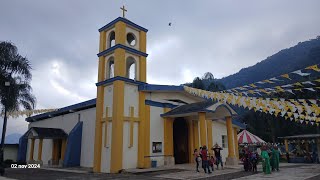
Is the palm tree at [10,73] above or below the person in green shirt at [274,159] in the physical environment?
above

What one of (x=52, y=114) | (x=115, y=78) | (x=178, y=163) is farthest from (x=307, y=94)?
(x=52, y=114)

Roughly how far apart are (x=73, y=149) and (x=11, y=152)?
15.6m

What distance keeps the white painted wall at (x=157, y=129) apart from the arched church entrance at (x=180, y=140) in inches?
89.3

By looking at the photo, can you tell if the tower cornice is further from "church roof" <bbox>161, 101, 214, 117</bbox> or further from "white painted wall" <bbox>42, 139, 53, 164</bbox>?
"white painted wall" <bbox>42, 139, 53, 164</bbox>

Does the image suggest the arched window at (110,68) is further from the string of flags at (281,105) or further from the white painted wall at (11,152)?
the white painted wall at (11,152)

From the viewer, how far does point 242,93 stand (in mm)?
14484

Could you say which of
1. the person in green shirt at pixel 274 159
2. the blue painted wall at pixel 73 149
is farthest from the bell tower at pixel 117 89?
the person in green shirt at pixel 274 159

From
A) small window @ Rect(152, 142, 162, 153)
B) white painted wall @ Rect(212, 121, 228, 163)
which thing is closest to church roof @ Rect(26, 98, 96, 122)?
small window @ Rect(152, 142, 162, 153)

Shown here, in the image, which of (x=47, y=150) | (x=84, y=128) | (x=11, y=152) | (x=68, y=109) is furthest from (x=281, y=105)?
(x=11, y=152)

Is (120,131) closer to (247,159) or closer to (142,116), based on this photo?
(142,116)

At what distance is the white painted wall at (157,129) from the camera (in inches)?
779

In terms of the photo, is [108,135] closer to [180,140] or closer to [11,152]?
[180,140]

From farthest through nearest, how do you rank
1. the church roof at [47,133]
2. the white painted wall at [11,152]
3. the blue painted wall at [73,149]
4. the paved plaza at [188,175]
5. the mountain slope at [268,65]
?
the mountain slope at [268,65], the white painted wall at [11,152], the church roof at [47,133], the blue painted wall at [73,149], the paved plaza at [188,175]

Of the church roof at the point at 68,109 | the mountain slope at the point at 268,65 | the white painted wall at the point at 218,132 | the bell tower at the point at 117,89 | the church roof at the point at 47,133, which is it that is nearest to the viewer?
the bell tower at the point at 117,89
